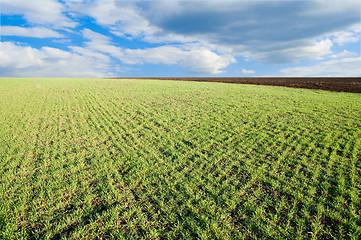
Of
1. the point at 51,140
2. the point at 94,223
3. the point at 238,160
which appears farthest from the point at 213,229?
the point at 51,140

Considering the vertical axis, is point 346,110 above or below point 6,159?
above

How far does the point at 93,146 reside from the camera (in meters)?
9.67

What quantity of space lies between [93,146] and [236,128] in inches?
337

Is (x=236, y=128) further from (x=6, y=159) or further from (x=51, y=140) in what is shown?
(x=6, y=159)

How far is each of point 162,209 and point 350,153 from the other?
8.83 m

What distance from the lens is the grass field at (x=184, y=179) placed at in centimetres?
465

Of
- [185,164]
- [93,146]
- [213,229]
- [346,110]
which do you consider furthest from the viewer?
[346,110]

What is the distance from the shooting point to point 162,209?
5184 millimetres

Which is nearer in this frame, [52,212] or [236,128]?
[52,212]

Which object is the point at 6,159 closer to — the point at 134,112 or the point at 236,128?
the point at 134,112

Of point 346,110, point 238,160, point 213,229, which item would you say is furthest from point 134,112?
point 346,110

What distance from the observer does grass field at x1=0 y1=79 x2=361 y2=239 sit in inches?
183

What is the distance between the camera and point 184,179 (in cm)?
655

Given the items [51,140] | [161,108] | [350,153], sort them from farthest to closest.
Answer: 1. [161,108]
2. [51,140]
3. [350,153]
